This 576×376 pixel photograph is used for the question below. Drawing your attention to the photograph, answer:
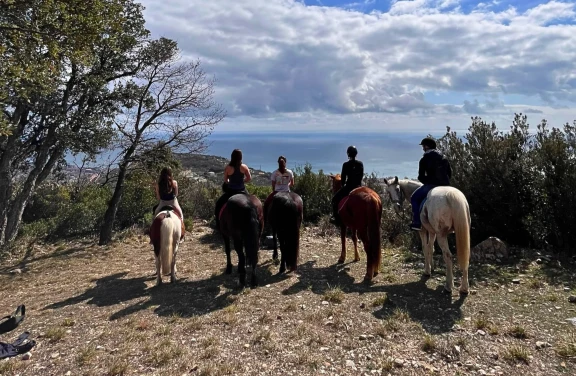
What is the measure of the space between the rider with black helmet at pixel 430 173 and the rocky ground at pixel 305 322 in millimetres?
1416

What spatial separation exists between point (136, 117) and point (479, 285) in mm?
10142

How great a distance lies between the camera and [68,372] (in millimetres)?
4152

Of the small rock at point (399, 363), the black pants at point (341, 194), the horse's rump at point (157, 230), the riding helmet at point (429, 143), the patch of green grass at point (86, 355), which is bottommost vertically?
the small rock at point (399, 363)

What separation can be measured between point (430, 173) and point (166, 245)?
16.5 ft

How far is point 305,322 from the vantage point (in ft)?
17.3

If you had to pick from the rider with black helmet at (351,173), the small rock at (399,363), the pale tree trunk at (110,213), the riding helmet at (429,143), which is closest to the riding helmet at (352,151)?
the rider with black helmet at (351,173)

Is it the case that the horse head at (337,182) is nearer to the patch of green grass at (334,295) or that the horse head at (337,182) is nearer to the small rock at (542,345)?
the patch of green grass at (334,295)

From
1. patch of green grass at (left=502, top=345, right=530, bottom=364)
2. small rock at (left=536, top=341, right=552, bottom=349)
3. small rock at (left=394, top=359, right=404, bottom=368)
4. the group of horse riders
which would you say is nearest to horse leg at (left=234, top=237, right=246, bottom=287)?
the group of horse riders

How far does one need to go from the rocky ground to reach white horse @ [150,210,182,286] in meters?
0.51

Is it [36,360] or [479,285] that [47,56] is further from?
[479,285]

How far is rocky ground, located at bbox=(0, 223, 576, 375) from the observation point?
420cm

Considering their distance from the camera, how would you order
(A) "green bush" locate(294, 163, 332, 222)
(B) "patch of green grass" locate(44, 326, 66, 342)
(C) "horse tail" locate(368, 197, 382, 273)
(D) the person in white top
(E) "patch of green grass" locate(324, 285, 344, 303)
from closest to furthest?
(B) "patch of green grass" locate(44, 326, 66, 342) < (E) "patch of green grass" locate(324, 285, 344, 303) < (C) "horse tail" locate(368, 197, 382, 273) < (D) the person in white top < (A) "green bush" locate(294, 163, 332, 222)

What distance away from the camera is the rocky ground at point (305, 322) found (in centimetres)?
420

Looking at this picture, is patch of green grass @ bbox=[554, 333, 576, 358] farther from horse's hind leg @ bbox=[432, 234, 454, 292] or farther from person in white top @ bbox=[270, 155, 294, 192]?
person in white top @ bbox=[270, 155, 294, 192]
